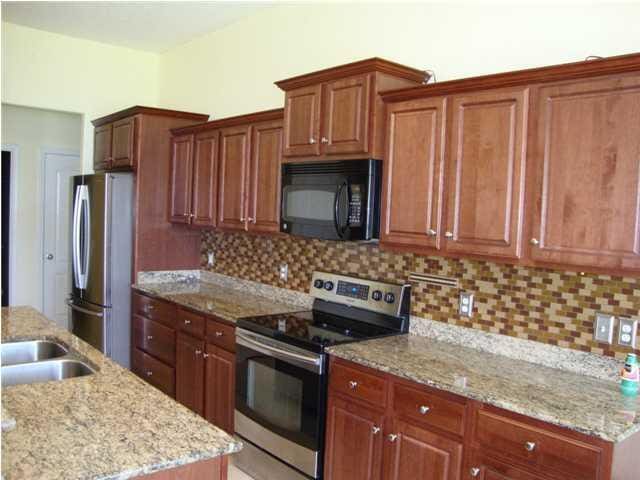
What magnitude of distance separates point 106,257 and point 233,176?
4.19 ft

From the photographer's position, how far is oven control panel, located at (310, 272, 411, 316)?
118 inches

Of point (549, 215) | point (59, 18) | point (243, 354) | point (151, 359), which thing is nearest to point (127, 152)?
point (59, 18)

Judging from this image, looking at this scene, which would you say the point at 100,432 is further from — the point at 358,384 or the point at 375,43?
the point at 375,43

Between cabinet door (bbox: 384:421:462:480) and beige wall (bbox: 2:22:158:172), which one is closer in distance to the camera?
cabinet door (bbox: 384:421:462:480)

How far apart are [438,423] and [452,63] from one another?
1.77 meters

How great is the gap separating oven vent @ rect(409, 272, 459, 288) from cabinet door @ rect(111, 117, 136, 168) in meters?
2.56

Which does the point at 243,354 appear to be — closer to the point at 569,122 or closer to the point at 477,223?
the point at 477,223

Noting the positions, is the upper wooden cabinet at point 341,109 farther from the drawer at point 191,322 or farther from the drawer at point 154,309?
the drawer at point 154,309

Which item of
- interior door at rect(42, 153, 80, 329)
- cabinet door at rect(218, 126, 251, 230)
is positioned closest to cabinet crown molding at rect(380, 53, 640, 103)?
cabinet door at rect(218, 126, 251, 230)

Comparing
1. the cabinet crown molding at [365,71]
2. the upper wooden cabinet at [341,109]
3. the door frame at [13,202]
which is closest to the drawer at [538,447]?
the upper wooden cabinet at [341,109]

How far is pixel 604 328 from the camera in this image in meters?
2.23

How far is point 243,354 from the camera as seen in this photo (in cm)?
315

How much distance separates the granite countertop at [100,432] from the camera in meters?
1.38

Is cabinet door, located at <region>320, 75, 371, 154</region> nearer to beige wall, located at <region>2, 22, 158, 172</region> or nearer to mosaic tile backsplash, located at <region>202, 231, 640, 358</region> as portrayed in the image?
mosaic tile backsplash, located at <region>202, 231, 640, 358</region>
